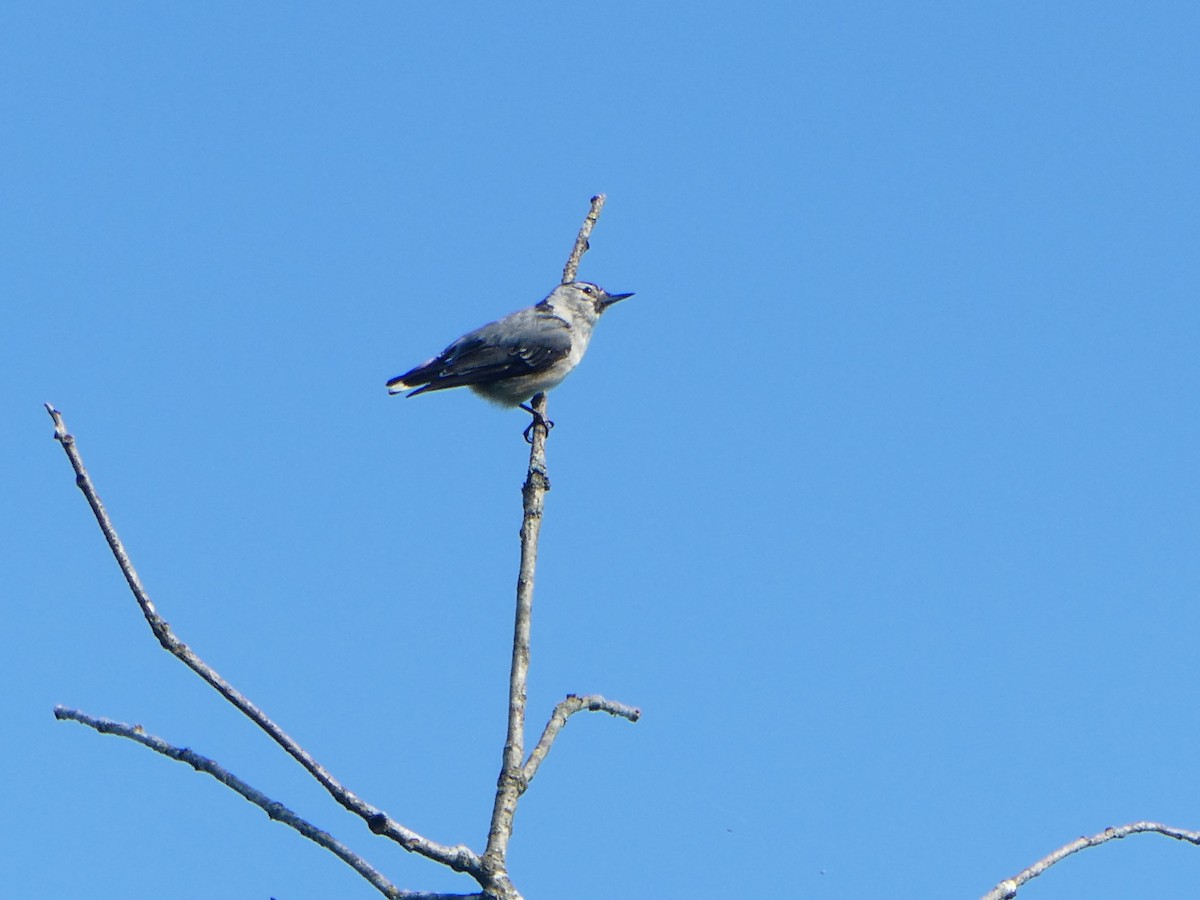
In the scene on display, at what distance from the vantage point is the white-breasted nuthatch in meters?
10.1

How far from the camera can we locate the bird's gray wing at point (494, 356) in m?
10.1

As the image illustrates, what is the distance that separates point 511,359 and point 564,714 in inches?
275

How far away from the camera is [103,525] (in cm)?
274

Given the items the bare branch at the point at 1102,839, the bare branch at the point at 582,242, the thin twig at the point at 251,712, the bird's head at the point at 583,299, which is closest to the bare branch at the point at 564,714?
the thin twig at the point at 251,712

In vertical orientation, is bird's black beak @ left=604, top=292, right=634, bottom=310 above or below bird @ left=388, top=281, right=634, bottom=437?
above

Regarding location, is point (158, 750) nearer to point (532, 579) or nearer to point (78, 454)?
point (78, 454)

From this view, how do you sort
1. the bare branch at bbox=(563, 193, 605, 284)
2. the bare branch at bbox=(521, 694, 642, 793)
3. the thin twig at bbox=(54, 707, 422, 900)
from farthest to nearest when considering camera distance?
the bare branch at bbox=(563, 193, 605, 284) → the bare branch at bbox=(521, 694, 642, 793) → the thin twig at bbox=(54, 707, 422, 900)

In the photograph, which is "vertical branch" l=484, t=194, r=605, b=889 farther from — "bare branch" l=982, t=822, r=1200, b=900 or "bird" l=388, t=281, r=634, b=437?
"bird" l=388, t=281, r=634, b=437

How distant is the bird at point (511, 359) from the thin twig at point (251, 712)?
7071mm

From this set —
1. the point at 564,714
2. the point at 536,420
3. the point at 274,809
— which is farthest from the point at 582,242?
the point at 274,809

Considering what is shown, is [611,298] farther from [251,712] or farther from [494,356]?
[251,712]

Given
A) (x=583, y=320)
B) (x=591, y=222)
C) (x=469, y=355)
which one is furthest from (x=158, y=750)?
(x=583, y=320)

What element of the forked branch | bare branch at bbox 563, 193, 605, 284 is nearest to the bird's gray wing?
bare branch at bbox 563, 193, 605, 284

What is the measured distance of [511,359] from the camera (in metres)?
10.2
